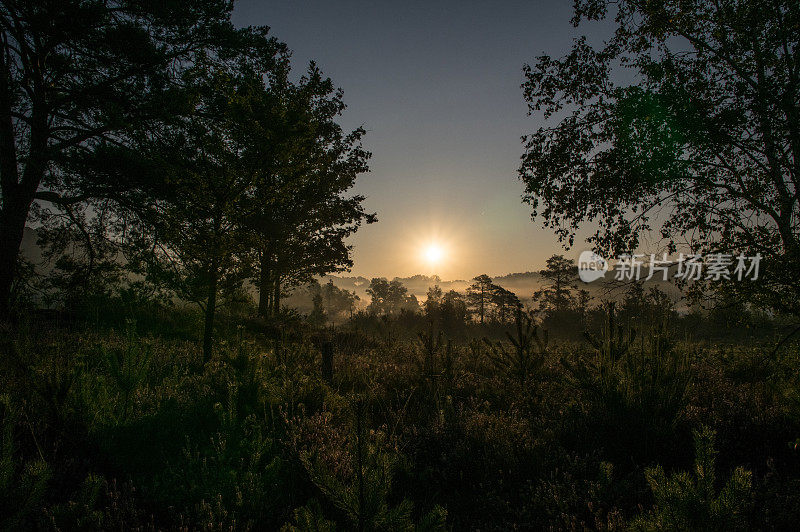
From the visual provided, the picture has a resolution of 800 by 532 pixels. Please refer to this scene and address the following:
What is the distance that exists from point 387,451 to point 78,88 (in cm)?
1211

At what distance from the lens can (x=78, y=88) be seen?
9062 mm

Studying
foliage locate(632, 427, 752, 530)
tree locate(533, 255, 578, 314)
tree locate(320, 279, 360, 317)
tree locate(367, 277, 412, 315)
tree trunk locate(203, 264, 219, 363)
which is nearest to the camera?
foliage locate(632, 427, 752, 530)

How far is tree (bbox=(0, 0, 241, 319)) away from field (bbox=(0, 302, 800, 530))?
5445mm

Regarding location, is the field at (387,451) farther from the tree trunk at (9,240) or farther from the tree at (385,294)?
the tree at (385,294)

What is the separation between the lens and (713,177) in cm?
647

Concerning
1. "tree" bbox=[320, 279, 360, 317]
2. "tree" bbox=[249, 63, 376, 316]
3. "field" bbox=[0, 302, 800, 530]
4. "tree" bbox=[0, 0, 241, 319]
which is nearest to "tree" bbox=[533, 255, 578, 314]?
"tree" bbox=[249, 63, 376, 316]

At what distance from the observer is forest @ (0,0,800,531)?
104 inches

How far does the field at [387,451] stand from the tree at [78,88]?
17.9ft

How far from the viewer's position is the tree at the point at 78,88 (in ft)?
28.3

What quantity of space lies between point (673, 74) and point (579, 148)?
2401mm

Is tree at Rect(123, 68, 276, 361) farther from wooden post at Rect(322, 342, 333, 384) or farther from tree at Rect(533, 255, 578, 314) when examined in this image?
tree at Rect(533, 255, 578, 314)

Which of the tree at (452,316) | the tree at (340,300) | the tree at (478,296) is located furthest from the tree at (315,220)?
the tree at (340,300)

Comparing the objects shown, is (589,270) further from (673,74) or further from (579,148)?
(673,74)

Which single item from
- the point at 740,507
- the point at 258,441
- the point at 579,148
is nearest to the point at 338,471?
the point at 258,441
